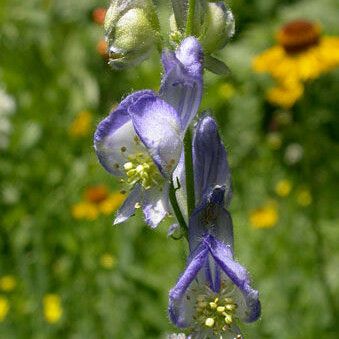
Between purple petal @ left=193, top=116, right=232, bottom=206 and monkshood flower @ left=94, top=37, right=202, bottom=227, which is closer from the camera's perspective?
monkshood flower @ left=94, top=37, right=202, bottom=227

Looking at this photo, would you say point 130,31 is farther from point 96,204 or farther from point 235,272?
point 96,204

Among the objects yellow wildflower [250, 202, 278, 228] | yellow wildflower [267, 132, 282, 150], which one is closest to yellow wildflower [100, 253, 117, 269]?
yellow wildflower [250, 202, 278, 228]

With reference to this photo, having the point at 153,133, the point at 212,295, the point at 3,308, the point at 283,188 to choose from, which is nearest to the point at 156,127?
the point at 153,133

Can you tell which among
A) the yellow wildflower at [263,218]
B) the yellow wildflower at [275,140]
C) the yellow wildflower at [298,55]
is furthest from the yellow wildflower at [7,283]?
the yellow wildflower at [275,140]

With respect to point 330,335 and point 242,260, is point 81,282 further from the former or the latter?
point 330,335

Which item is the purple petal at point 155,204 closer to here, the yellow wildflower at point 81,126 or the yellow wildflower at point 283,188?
the yellow wildflower at point 283,188

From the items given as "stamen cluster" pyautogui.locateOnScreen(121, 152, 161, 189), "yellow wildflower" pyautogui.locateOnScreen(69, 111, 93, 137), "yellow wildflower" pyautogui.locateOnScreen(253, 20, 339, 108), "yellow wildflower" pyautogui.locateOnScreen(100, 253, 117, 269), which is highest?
"stamen cluster" pyautogui.locateOnScreen(121, 152, 161, 189)

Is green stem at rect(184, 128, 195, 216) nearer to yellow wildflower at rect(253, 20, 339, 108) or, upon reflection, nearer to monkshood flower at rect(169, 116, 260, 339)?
monkshood flower at rect(169, 116, 260, 339)

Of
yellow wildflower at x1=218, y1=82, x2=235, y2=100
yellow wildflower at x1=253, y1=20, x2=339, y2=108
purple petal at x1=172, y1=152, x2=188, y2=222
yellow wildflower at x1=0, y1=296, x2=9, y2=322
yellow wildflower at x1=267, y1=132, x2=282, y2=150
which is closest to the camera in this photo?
purple petal at x1=172, y1=152, x2=188, y2=222

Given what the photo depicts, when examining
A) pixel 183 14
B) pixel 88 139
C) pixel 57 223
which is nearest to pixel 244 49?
pixel 88 139
